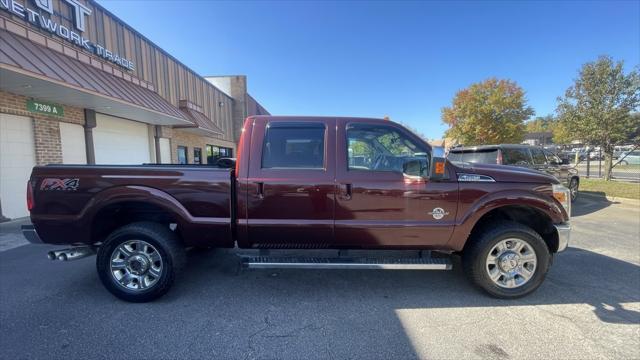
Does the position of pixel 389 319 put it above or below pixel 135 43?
below

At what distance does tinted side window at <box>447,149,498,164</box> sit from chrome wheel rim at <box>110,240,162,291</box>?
7389mm

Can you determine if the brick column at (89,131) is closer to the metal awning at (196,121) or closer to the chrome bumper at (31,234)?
the metal awning at (196,121)

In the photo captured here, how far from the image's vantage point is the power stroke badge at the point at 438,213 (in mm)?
2996

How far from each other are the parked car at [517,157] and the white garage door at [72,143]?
11.3 meters

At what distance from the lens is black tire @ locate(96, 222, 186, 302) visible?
2951 millimetres

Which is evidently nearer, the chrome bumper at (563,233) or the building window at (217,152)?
the chrome bumper at (563,233)

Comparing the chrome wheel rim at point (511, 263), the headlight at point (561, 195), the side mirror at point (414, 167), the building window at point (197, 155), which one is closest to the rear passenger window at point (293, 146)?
the side mirror at point (414, 167)

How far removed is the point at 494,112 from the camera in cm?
1633

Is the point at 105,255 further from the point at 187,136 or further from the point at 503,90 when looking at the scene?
the point at 503,90

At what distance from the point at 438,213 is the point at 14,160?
9.52 metres

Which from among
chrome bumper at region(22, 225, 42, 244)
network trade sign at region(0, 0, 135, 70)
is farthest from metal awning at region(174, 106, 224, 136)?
chrome bumper at region(22, 225, 42, 244)

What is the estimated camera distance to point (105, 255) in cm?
296

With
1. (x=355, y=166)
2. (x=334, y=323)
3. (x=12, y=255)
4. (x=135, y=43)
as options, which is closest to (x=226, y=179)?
(x=355, y=166)

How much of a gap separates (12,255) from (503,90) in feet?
68.6
